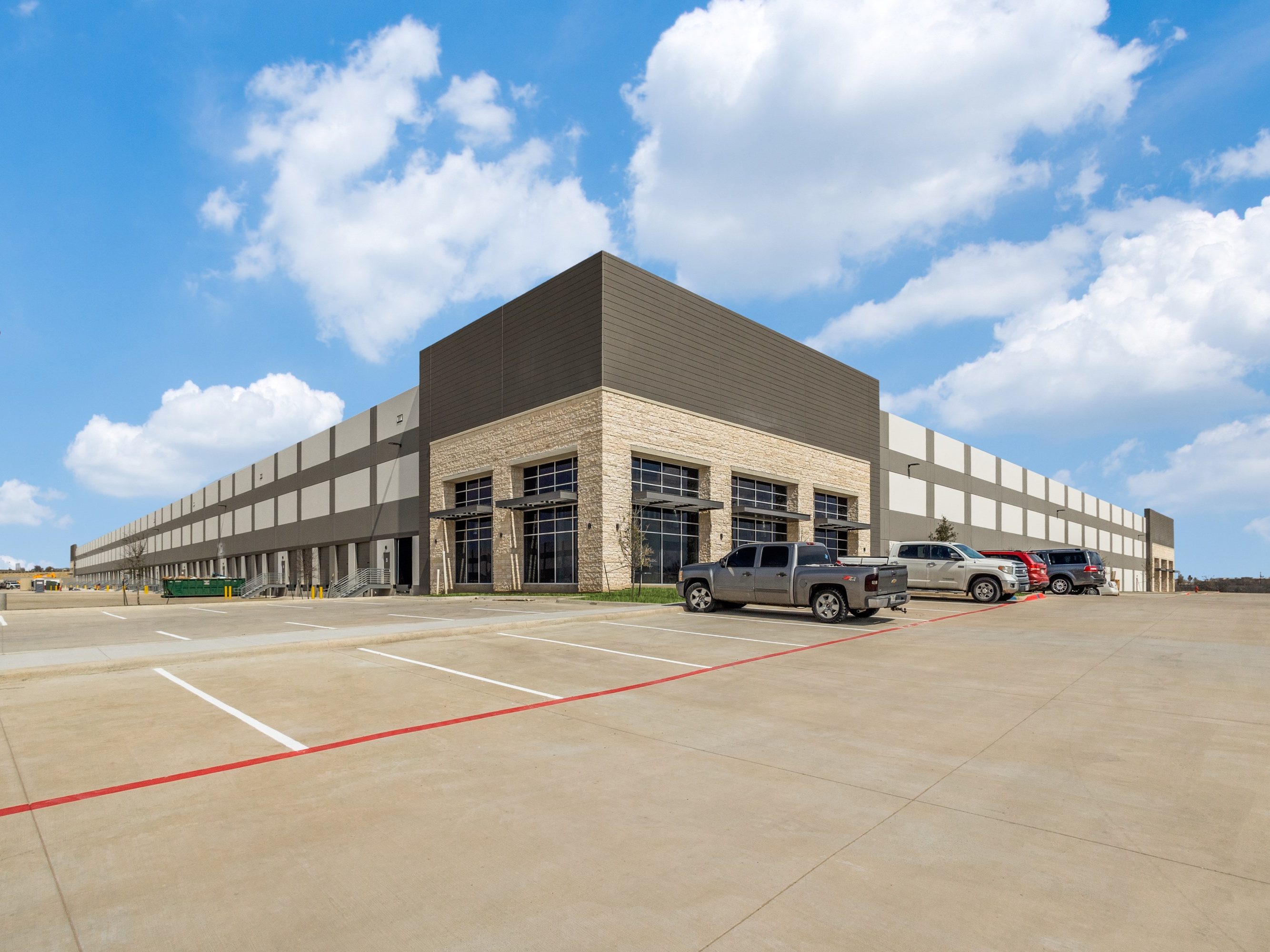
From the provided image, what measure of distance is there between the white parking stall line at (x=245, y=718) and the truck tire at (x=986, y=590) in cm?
2248

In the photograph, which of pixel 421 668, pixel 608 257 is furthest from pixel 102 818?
pixel 608 257

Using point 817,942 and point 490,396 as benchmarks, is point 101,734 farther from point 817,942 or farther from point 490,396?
point 490,396

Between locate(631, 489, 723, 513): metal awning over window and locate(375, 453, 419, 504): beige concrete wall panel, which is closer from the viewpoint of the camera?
locate(631, 489, 723, 513): metal awning over window

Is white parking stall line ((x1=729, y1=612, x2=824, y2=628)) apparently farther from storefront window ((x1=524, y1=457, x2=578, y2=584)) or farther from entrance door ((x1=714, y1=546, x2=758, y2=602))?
storefront window ((x1=524, y1=457, x2=578, y2=584))

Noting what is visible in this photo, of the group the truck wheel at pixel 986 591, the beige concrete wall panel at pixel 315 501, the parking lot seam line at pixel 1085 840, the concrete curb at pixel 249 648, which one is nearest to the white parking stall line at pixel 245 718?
the concrete curb at pixel 249 648

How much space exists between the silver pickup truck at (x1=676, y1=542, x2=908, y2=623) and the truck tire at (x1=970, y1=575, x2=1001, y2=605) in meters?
6.81

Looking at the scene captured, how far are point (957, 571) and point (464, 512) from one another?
24.2 metres

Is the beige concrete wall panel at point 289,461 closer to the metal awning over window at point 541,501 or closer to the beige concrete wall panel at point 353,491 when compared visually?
the beige concrete wall panel at point 353,491

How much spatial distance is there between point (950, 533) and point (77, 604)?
55.4m

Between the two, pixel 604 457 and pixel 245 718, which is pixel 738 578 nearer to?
pixel 604 457

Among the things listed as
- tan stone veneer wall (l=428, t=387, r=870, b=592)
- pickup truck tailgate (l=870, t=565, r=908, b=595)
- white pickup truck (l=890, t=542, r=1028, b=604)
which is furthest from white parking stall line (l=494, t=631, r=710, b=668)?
tan stone veneer wall (l=428, t=387, r=870, b=592)

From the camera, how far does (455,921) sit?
3564mm

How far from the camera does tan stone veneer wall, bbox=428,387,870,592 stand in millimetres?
30625

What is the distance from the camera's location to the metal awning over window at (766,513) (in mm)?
37250
